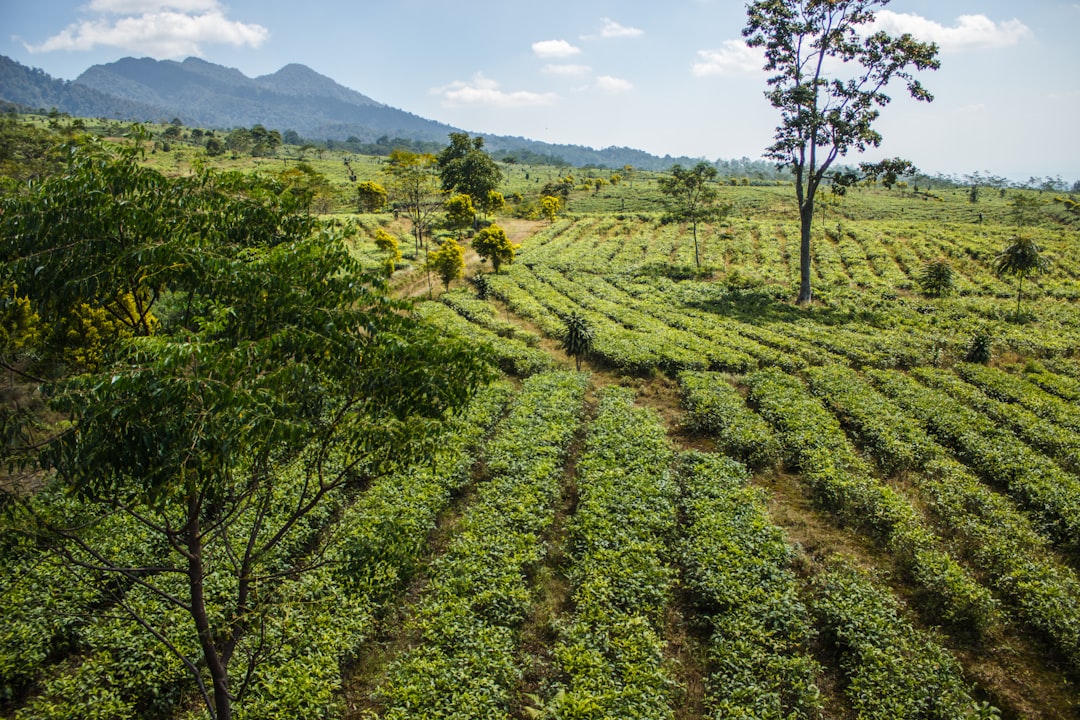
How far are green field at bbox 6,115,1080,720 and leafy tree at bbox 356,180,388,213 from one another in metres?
44.7

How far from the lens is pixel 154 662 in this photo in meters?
9.38

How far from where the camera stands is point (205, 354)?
A: 4.75 m

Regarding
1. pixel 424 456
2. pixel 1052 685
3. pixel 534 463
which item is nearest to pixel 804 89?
pixel 534 463

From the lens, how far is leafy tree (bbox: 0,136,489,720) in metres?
4.57

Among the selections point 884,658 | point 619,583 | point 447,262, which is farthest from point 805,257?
point 619,583

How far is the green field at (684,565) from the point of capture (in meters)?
9.20

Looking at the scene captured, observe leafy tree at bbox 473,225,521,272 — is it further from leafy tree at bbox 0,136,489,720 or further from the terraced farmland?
leafy tree at bbox 0,136,489,720

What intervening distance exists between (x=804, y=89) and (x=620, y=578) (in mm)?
32490

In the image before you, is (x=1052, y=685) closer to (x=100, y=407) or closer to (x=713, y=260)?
(x=100, y=407)

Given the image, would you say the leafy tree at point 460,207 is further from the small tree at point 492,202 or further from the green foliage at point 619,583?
the green foliage at point 619,583

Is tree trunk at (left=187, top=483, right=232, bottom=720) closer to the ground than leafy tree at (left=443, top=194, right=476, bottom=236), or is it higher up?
closer to the ground

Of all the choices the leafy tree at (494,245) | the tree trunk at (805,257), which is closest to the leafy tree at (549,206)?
the leafy tree at (494,245)

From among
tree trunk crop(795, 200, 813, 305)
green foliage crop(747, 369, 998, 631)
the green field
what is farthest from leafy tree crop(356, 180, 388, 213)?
green foliage crop(747, 369, 998, 631)

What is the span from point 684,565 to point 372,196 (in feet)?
207
